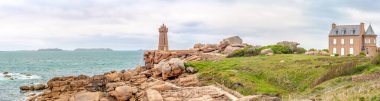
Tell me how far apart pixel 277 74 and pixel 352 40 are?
25.0m

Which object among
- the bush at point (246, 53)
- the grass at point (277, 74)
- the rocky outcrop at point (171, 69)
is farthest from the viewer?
the bush at point (246, 53)

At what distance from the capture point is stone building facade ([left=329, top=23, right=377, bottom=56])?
185 ft

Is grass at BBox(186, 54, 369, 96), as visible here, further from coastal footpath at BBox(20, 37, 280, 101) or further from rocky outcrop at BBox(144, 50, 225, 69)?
rocky outcrop at BBox(144, 50, 225, 69)

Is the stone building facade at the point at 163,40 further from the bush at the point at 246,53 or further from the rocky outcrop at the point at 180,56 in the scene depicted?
the bush at the point at 246,53

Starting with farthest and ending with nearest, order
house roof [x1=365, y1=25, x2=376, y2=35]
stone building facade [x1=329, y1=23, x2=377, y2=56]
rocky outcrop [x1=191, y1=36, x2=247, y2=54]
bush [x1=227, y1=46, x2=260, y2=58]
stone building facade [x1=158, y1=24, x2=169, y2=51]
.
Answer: stone building facade [x1=158, y1=24, x2=169, y2=51], rocky outcrop [x1=191, y1=36, x2=247, y2=54], house roof [x1=365, y1=25, x2=376, y2=35], bush [x1=227, y1=46, x2=260, y2=58], stone building facade [x1=329, y1=23, x2=377, y2=56]

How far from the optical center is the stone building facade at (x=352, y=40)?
2222 inches

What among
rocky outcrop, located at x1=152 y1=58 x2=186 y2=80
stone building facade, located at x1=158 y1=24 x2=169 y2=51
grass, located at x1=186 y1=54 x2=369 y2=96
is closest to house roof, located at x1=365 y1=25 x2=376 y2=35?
grass, located at x1=186 y1=54 x2=369 y2=96

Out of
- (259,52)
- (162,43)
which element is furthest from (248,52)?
(162,43)

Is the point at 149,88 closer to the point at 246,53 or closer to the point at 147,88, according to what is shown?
the point at 147,88

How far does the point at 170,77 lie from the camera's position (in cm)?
4122

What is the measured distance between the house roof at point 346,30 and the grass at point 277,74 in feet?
50.6

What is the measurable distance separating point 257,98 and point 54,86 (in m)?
28.0

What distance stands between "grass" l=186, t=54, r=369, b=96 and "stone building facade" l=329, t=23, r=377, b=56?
15.1 metres

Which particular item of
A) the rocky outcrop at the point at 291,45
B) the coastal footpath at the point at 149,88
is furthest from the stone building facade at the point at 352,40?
the coastal footpath at the point at 149,88
